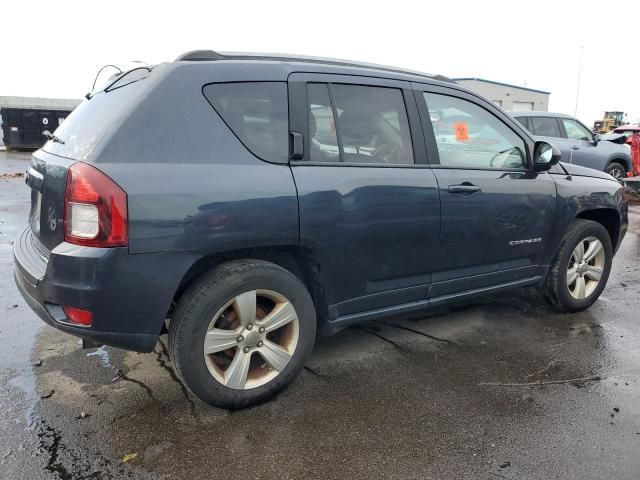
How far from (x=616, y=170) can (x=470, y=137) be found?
9986mm

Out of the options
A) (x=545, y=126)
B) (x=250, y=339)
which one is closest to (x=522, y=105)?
(x=545, y=126)

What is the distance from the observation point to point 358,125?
124 inches

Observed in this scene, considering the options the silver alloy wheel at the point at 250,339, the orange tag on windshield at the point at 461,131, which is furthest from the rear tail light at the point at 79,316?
the orange tag on windshield at the point at 461,131

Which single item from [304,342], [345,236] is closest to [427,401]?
[304,342]

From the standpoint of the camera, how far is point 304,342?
2.95 metres

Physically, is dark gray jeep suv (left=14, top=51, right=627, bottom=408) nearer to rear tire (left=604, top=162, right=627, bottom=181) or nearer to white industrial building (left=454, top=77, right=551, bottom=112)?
rear tire (left=604, top=162, right=627, bottom=181)

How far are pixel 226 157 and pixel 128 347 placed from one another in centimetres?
109

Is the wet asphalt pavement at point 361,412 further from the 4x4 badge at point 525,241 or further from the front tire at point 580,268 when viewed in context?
the 4x4 badge at point 525,241

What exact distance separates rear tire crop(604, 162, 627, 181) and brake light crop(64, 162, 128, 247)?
11.8m

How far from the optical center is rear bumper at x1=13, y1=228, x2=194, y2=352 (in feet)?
7.72

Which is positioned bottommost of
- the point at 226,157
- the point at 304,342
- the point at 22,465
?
the point at 22,465

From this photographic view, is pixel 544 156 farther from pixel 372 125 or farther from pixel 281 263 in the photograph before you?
pixel 281 263

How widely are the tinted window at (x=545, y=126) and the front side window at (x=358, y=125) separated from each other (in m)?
8.09

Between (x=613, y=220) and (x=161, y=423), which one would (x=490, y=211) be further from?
(x=161, y=423)
